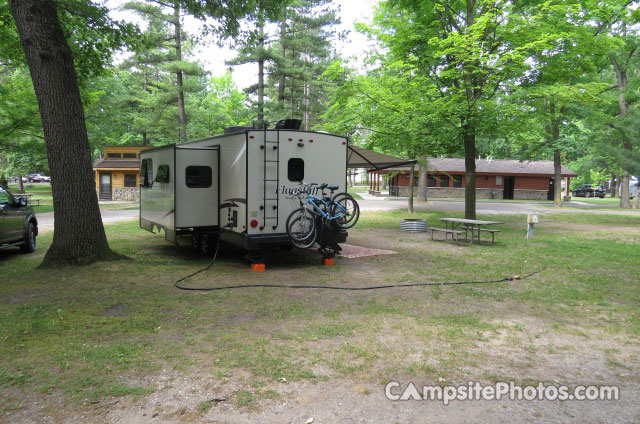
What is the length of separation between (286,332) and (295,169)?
13.9ft

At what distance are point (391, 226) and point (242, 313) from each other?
11268 mm

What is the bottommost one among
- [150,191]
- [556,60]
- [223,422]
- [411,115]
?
[223,422]

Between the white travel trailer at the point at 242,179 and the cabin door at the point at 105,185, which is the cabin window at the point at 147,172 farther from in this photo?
the cabin door at the point at 105,185

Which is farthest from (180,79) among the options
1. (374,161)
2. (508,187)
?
(508,187)

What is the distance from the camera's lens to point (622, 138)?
73.3ft

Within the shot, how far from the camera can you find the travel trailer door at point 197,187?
8.80 metres

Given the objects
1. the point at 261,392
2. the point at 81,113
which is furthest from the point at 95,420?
the point at 81,113

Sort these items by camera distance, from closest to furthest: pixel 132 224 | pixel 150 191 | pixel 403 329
→ 1. pixel 403 329
2. pixel 150 191
3. pixel 132 224

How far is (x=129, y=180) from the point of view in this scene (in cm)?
3003

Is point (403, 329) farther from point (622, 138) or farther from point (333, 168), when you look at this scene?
point (622, 138)

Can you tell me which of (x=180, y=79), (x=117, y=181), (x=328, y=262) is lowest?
(x=328, y=262)

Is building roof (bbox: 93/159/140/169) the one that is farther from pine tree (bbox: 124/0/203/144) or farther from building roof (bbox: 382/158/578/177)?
building roof (bbox: 382/158/578/177)

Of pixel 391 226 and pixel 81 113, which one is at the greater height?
pixel 81 113

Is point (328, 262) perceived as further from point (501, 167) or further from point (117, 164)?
point (501, 167)
